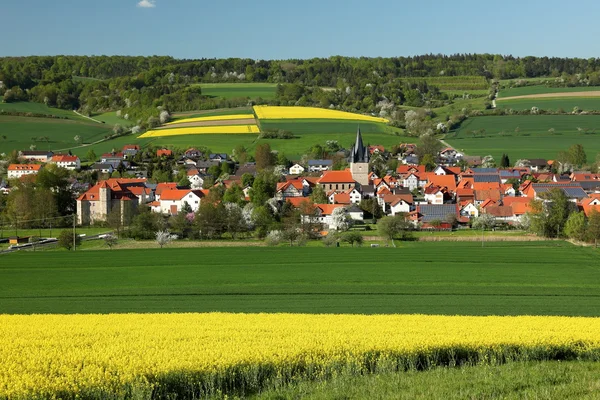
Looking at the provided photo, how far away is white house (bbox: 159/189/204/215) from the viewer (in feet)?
235

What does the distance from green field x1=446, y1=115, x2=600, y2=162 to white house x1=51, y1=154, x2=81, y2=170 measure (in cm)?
4880

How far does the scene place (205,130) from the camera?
113 meters

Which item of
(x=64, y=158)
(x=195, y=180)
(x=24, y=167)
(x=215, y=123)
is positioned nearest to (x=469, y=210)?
(x=195, y=180)

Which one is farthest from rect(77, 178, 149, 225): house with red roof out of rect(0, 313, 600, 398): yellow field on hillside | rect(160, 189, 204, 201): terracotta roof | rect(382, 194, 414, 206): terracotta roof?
rect(0, 313, 600, 398): yellow field on hillside

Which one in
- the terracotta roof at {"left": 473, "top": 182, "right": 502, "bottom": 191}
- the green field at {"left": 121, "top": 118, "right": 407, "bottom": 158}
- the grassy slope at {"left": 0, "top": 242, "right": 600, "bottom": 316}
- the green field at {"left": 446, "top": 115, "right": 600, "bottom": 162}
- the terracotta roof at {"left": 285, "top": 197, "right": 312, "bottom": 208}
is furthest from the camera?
the green field at {"left": 121, "top": 118, "right": 407, "bottom": 158}

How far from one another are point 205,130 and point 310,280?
265 feet

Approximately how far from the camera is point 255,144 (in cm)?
10406

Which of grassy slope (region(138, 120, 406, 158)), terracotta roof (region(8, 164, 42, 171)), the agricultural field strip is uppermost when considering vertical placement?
the agricultural field strip

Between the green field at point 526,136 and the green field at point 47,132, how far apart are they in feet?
173

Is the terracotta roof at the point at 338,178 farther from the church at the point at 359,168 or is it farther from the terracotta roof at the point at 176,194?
the terracotta roof at the point at 176,194

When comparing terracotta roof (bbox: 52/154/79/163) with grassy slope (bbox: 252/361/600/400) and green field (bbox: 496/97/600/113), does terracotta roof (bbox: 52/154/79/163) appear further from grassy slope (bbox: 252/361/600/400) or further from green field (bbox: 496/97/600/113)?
grassy slope (bbox: 252/361/600/400)

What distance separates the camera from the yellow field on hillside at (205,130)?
111 m

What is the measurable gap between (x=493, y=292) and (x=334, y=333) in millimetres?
14179

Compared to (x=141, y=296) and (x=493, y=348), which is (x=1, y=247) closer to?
(x=141, y=296)
